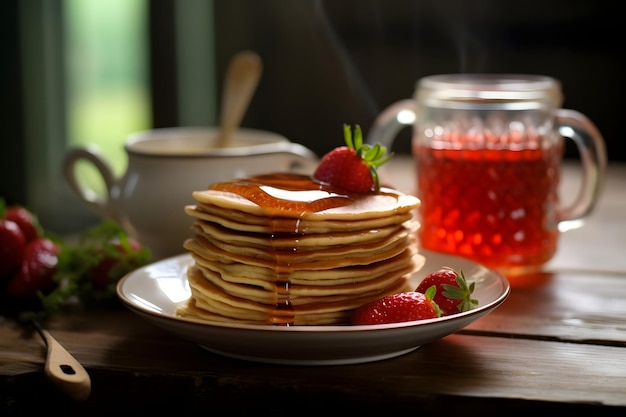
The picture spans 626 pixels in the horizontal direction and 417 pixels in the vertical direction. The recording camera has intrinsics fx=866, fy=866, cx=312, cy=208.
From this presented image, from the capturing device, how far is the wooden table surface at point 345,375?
831 mm

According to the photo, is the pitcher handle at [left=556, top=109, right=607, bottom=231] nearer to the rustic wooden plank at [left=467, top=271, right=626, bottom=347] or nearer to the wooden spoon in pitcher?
the rustic wooden plank at [left=467, top=271, right=626, bottom=347]

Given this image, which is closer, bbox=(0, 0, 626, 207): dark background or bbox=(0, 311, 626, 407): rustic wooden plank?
bbox=(0, 311, 626, 407): rustic wooden plank

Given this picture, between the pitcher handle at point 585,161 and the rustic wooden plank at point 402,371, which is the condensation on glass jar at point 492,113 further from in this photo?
the rustic wooden plank at point 402,371

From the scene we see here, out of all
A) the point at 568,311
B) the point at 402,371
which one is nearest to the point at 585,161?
the point at 568,311

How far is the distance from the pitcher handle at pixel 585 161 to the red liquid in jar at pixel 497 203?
33mm

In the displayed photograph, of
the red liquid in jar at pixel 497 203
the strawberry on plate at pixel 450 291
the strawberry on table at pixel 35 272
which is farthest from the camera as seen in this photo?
the red liquid in jar at pixel 497 203

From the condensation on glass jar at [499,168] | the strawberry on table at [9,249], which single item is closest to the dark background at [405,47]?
the condensation on glass jar at [499,168]

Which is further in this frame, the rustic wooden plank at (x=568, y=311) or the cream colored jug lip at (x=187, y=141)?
the cream colored jug lip at (x=187, y=141)

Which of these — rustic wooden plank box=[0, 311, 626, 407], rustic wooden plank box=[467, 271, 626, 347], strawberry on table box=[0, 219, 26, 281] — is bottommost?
rustic wooden plank box=[467, 271, 626, 347]

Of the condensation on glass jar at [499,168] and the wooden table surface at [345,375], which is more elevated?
the condensation on glass jar at [499,168]

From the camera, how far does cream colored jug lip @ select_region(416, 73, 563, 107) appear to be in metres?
1.24

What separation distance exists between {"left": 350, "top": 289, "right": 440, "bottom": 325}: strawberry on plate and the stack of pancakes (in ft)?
0.08

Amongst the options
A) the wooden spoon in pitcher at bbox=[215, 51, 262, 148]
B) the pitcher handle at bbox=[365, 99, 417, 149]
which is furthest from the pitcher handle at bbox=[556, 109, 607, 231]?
the wooden spoon in pitcher at bbox=[215, 51, 262, 148]

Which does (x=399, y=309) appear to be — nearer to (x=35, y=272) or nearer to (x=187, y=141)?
(x=35, y=272)
